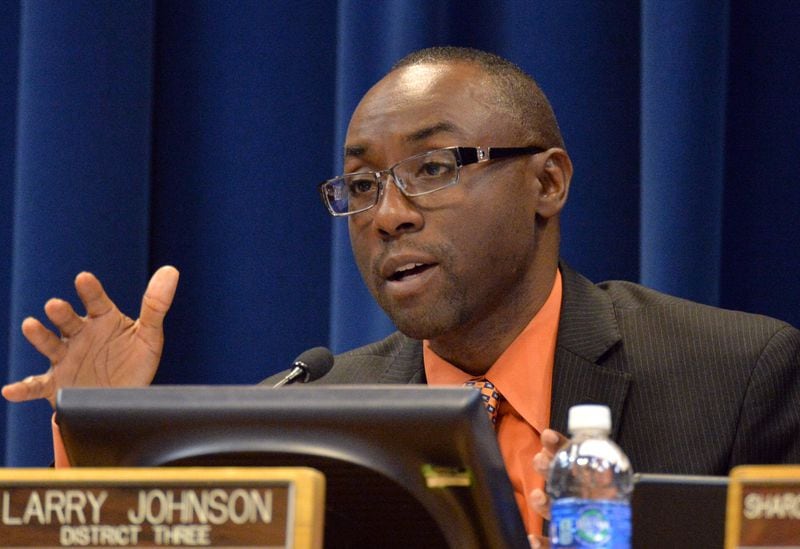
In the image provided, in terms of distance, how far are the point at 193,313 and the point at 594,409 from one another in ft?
5.29

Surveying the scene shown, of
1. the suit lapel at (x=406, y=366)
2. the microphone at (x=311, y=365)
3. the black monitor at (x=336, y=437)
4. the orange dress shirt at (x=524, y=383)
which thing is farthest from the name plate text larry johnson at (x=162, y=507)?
the suit lapel at (x=406, y=366)

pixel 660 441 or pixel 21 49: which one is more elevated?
pixel 21 49

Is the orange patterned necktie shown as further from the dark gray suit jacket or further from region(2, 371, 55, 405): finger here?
region(2, 371, 55, 405): finger

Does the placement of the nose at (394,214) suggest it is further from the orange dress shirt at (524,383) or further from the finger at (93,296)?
the finger at (93,296)

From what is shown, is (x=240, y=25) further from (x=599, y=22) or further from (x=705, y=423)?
(x=705, y=423)

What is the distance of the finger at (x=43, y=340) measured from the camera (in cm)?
148

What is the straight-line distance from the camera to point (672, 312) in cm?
192

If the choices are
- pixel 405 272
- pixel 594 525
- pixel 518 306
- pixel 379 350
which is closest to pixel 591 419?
pixel 594 525

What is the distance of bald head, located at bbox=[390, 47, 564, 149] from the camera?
1.92m

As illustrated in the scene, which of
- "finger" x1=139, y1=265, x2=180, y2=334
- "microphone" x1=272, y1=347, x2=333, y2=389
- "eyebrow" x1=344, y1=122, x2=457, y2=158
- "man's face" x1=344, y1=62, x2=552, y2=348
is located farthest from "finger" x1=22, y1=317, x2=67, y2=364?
"eyebrow" x1=344, y1=122, x2=457, y2=158

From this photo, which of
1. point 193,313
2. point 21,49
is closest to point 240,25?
point 21,49

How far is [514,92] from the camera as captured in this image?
1.94 metres

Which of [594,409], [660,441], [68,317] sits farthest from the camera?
[660,441]

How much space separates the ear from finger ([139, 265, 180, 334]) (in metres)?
Result: 0.65
